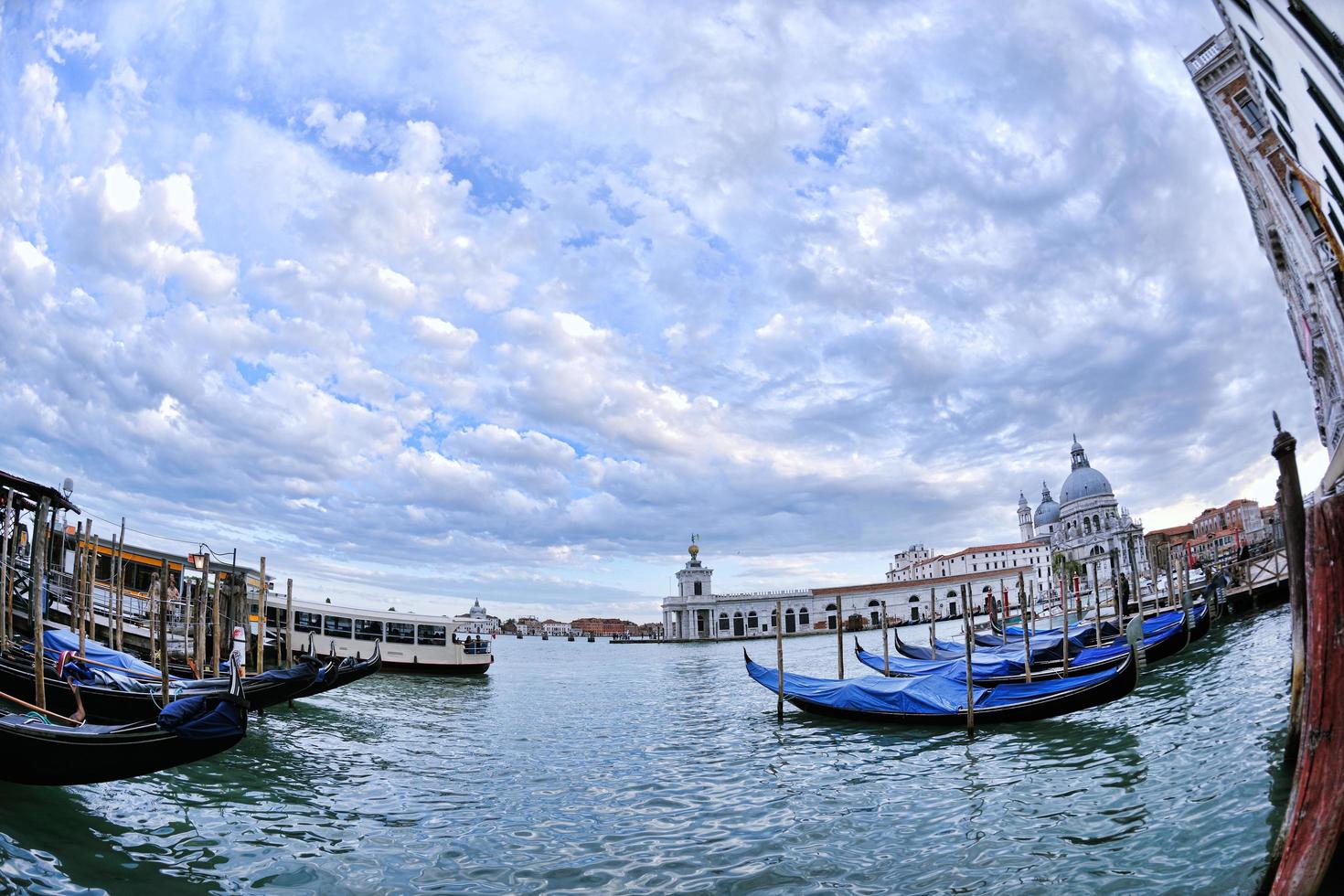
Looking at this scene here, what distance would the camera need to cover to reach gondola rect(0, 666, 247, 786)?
22.6 ft

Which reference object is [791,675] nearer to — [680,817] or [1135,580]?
[680,817]

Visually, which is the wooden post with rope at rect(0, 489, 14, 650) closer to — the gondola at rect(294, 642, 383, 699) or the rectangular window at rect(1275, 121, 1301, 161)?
the gondola at rect(294, 642, 383, 699)

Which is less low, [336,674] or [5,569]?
[5,569]

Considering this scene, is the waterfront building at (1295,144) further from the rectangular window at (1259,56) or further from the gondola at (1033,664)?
the gondola at (1033,664)

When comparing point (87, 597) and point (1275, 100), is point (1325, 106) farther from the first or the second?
point (87, 597)

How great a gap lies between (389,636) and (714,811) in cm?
2257

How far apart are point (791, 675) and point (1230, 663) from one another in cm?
887

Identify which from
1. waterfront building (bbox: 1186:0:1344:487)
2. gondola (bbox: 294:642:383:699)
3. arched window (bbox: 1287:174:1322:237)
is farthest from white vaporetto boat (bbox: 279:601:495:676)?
arched window (bbox: 1287:174:1322:237)

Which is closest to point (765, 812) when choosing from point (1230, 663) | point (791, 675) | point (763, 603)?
point (791, 675)

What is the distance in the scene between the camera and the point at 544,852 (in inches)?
270

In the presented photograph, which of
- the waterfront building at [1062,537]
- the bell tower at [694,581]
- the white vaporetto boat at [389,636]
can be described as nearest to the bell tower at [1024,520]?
the waterfront building at [1062,537]

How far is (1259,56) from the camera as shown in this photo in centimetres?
1488

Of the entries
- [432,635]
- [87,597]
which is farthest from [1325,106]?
[432,635]

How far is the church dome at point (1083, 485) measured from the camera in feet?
299
